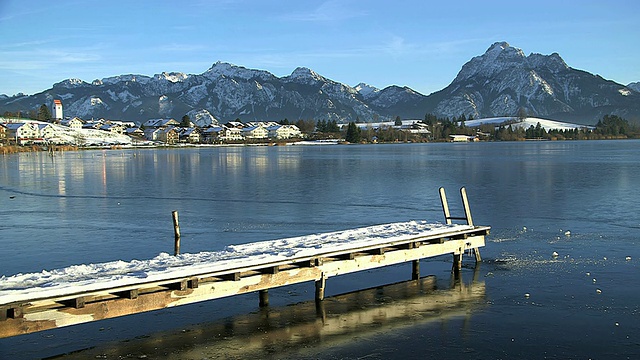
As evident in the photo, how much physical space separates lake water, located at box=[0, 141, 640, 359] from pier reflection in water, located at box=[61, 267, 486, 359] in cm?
6

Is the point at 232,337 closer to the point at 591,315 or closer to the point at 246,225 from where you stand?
the point at 591,315

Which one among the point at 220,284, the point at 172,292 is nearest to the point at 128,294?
the point at 172,292

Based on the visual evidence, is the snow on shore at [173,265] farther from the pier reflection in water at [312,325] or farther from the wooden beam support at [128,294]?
the pier reflection in water at [312,325]

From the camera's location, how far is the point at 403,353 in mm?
A: 13664

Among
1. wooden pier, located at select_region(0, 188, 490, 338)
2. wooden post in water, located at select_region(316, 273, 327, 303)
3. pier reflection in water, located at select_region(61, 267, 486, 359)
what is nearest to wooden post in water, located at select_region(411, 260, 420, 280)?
wooden pier, located at select_region(0, 188, 490, 338)

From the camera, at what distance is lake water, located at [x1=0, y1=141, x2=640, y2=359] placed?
46.4 feet

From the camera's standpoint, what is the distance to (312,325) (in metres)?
15.5

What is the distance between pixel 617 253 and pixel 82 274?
18.4m

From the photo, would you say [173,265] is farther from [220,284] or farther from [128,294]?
[128,294]

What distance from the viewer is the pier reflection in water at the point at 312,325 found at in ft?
45.3

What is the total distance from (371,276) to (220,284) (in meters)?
6.83

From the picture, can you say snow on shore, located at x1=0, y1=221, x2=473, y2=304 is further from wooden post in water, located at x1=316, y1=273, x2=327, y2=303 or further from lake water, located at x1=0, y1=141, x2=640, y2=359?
lake water, located at x1=0, y1=141, x2=640, y2=359

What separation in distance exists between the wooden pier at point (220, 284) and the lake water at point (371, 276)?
0.92 meters

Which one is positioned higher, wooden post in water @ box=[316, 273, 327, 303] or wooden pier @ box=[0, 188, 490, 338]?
wooden pier @ box=[0, 188, 490, 338]
